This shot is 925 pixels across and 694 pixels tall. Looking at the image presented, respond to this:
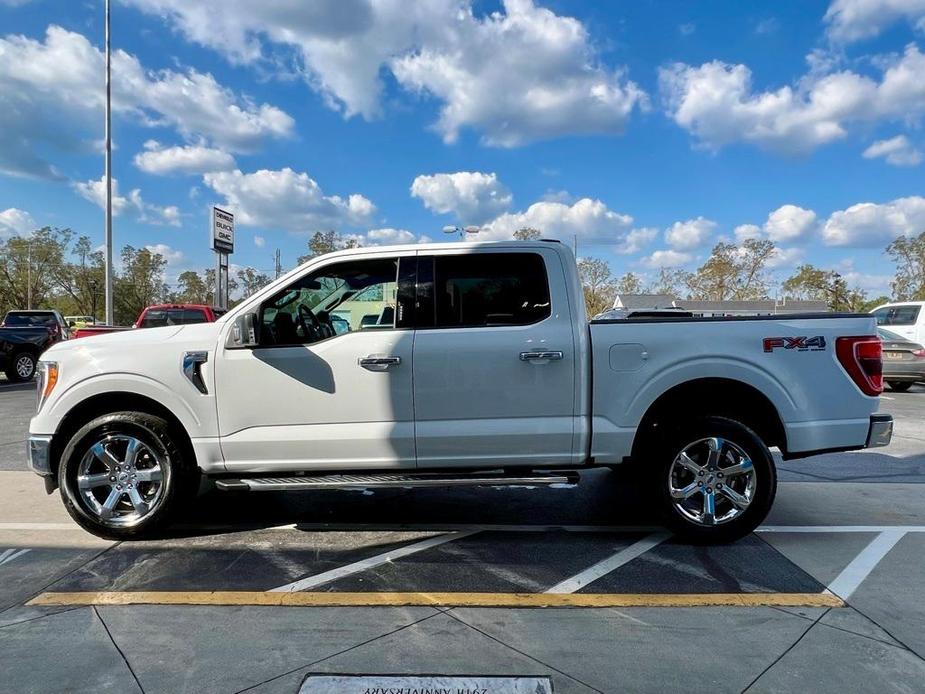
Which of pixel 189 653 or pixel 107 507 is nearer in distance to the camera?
pixel 189 653

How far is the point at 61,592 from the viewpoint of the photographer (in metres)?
3.47

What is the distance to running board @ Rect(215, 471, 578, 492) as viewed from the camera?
13.3 feet

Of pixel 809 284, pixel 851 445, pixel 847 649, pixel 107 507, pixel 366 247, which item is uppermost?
pixel 809 284

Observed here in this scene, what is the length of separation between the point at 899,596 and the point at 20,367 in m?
17.3

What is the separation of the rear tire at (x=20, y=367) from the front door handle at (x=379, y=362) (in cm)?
1427

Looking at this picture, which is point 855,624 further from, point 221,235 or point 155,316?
point 221,235

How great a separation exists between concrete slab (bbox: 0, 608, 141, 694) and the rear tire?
1398 centimetres

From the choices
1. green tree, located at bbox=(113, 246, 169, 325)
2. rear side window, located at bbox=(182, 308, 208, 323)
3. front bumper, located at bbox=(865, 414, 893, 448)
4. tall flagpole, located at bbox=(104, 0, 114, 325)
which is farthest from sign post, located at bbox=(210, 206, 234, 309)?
green tree, located at bbox=(113, 246, 169, 325)

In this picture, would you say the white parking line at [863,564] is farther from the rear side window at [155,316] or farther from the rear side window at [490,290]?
the rear side window at [155,316]

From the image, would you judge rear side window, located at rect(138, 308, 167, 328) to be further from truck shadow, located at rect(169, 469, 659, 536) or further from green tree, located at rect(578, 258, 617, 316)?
green tree, located at rect(578, 258, 617, 316)

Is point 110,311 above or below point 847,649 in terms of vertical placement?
above

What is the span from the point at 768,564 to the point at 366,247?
138 inches

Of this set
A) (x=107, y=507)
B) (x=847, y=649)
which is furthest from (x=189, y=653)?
(x=847, y=649)

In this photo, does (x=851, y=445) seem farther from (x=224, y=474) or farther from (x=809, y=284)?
(x=809, y=284)
